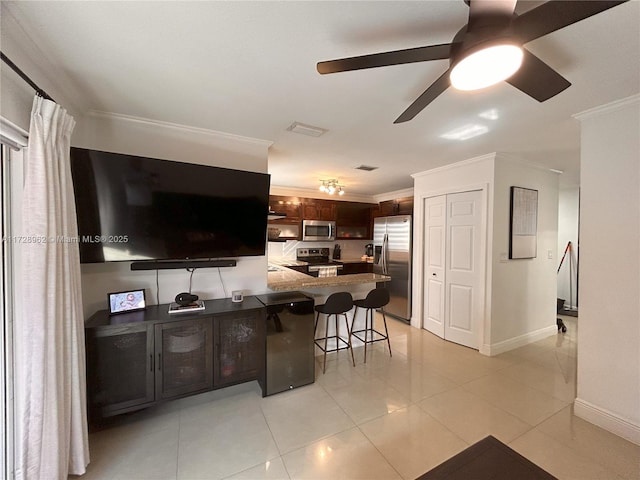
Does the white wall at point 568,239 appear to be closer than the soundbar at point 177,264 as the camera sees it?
No

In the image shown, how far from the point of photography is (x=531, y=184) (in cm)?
339

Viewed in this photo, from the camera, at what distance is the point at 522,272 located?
337cm

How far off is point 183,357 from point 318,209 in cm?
391

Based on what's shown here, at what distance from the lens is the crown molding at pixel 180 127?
2188 millimetres

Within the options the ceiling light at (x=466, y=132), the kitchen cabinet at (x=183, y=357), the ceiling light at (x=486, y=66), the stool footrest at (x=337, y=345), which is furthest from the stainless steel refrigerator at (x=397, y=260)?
the ceiling light at (x=486, y=66)

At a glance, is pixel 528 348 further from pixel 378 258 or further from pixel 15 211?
pixel 15 211

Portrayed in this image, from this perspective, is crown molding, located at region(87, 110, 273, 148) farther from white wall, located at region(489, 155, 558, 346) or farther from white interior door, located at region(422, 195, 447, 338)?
white wall, located at region(489, 155, 558, 346)

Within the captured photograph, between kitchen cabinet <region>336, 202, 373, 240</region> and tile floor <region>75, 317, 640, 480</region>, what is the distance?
342cm

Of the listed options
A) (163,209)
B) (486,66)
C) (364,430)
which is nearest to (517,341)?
(364,430)

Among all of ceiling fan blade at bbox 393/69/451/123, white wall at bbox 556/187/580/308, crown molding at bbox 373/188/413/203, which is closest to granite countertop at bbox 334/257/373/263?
crown molding at bbox 373/188/413/203

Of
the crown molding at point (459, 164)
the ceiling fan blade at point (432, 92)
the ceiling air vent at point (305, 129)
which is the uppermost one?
the ceiling air vent at point (305, 129)

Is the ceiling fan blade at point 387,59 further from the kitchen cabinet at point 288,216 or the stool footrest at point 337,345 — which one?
the kitchen cabinet at point 288,216

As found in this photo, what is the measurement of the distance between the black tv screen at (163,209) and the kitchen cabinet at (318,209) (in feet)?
9.31

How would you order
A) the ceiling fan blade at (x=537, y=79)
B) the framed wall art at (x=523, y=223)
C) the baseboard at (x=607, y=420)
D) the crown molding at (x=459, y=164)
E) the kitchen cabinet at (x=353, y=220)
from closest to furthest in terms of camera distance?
1. the ceiling fan blade at (x=537, y=79)
2. the baseboard at (x=607, y=420)
3. the crown molding at (x=459, y=164)
4. the framed wall art at (x=523, y=223)
5. the kitchen cabinet at (x=353, y=220)
